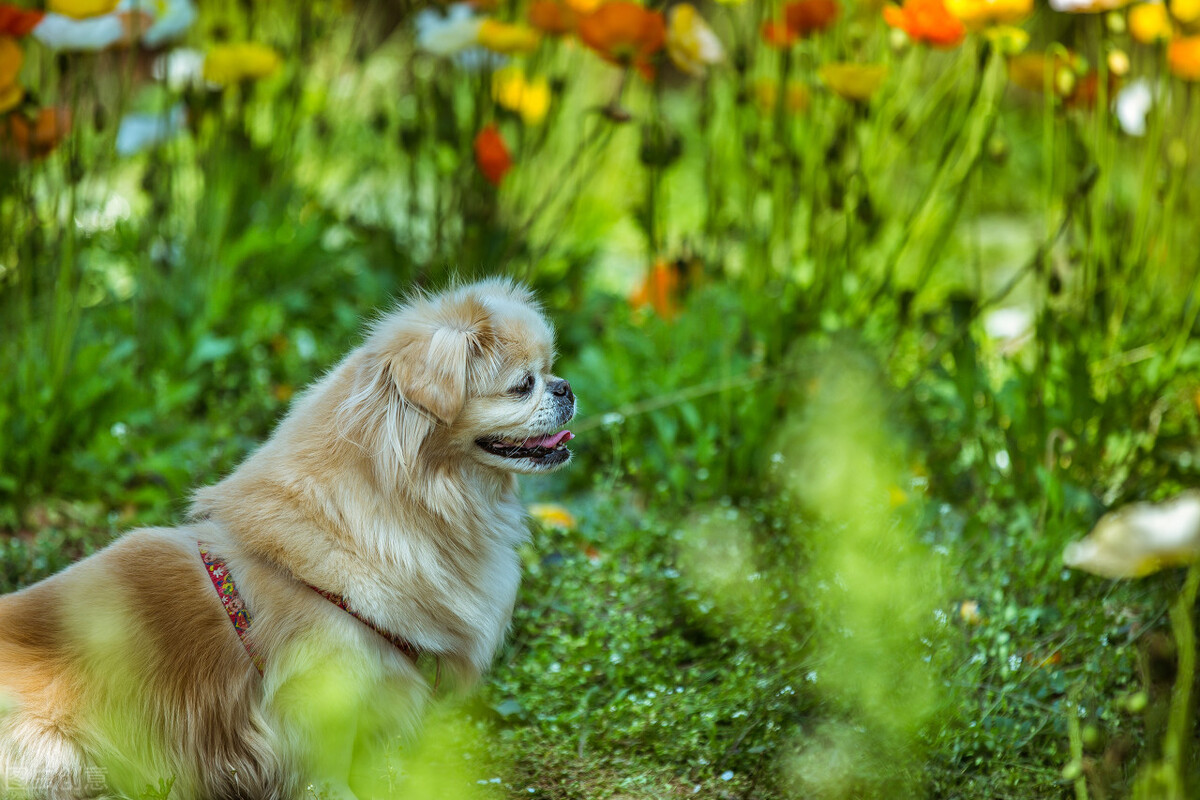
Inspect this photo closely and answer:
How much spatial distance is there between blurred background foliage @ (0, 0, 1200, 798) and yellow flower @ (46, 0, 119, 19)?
2cm

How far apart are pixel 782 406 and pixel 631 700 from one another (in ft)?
4.81

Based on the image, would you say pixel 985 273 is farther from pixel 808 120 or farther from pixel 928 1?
pixel 928 1

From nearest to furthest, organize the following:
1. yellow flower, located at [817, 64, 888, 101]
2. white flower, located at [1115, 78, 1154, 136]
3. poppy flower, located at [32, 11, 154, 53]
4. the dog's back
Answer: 1. the dog's back
2. poppy flower, located at [32, 11, 154, 53]
3. yellow flower, located at [817, 64, 888, 101]
4. white flower, located at [1115, 78, 1154, 136]

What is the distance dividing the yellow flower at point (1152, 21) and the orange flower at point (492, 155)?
214cm

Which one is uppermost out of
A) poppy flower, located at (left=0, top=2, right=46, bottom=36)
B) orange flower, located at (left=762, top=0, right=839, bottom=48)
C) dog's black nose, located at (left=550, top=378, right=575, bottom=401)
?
orange flower, located at (left=762, top=0, right=839, bottom=48)

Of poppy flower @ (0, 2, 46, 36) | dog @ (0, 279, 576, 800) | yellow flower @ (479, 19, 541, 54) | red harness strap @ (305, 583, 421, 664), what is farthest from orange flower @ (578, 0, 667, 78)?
red harness strap @ (305, 583, 421, 664)

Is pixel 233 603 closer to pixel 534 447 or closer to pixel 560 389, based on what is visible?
pixel 534 447

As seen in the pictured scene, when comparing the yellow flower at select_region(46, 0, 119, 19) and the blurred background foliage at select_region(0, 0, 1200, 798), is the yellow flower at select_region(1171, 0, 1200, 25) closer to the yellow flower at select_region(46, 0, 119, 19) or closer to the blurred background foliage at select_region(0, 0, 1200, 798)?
the blurred background foliage at select_region(0, 0, 1200, 798)

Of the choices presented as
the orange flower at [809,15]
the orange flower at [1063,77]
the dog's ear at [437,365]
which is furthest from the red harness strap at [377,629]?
the orange flower at [1063,77]

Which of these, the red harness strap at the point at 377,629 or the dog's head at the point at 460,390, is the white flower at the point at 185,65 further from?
the red harness strap at the point at 377,629

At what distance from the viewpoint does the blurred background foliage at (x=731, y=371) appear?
2.61 m

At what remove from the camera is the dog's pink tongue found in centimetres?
251

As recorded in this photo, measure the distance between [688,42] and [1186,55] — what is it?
5.21ft

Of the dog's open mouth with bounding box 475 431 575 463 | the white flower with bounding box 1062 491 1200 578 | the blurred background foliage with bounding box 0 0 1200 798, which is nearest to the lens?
the white flower with bounding box 1062 491 1200 578
